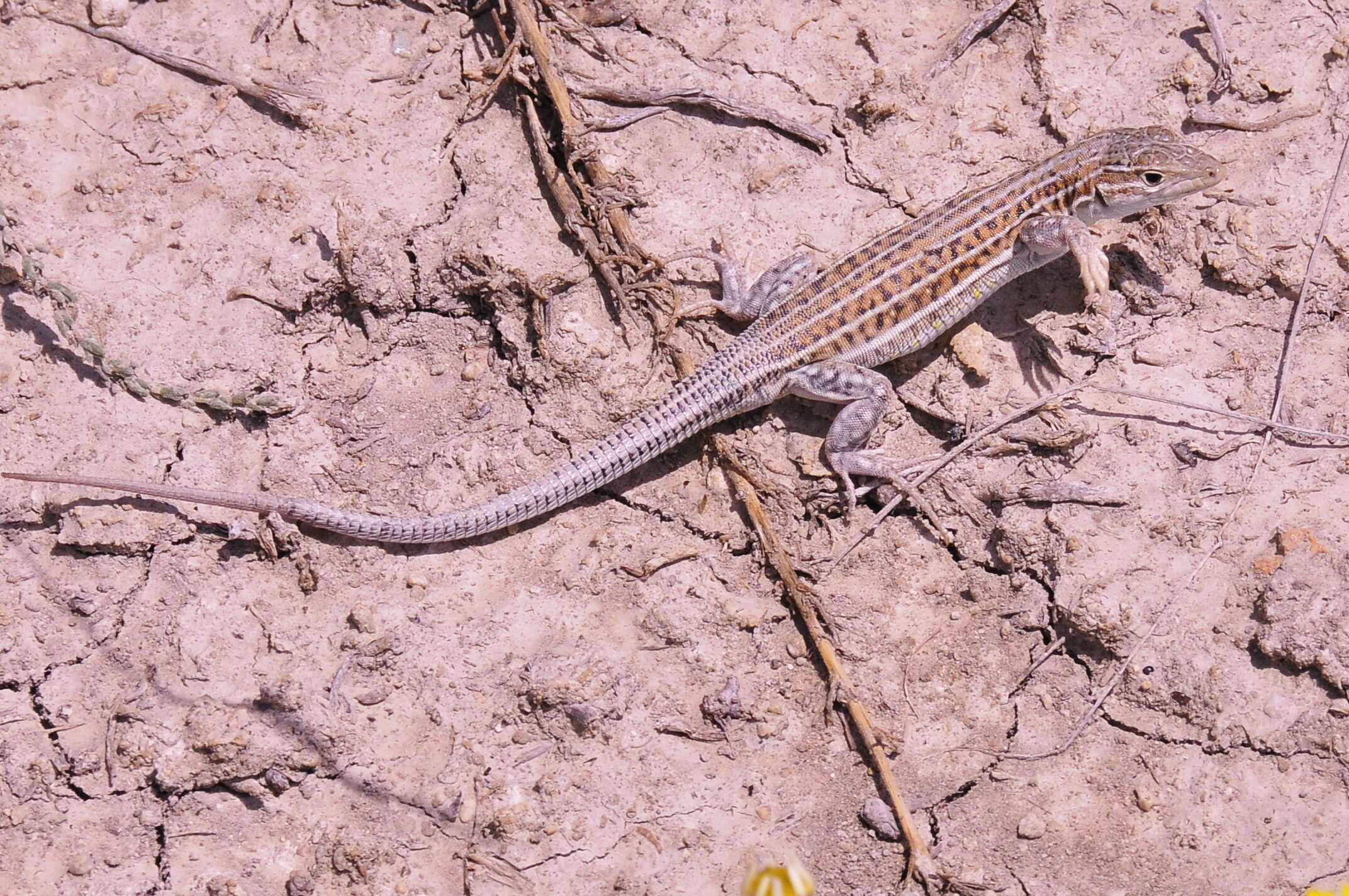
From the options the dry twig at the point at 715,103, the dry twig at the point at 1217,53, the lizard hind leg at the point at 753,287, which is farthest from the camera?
the dry twig at the point at 715,103

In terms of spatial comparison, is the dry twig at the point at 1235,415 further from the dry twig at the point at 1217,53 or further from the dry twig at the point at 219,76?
the dry twig at the point at 219,76

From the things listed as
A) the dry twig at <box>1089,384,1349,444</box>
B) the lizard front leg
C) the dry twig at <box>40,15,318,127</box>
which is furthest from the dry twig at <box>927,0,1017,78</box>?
the dry twig at <box>40,15,318,127</box>

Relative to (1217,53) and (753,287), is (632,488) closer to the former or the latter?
(753,287)

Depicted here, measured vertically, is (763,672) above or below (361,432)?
below

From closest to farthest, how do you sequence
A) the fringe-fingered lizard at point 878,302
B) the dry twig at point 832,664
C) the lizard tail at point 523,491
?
the dry twig at point 832,664
the lizard tail at point 523,491
the fringe-fingered lizard at point 878,302

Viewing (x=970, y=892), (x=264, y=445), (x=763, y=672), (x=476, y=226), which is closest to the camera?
(x=970, y=892)

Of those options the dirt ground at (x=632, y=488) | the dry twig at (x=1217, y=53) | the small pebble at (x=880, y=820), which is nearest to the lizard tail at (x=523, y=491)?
the dirt ground at (x=632, y=488)

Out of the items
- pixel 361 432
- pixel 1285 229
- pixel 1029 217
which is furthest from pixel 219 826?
pixel 1285 229

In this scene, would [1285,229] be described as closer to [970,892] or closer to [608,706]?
[970,892]
